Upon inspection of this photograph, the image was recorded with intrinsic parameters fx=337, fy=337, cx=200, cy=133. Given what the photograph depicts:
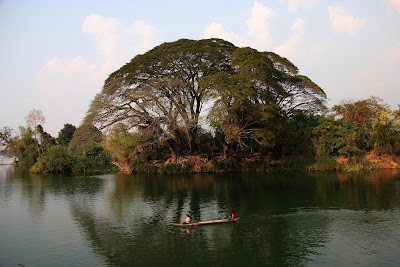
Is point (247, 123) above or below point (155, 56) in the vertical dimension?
below

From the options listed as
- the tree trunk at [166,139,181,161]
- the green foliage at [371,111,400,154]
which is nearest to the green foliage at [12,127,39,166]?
the tree trunk at [166,139,181,161]

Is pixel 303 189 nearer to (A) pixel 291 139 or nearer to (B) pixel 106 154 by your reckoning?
(A) pixel 291 139

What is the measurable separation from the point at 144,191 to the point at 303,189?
1251cm

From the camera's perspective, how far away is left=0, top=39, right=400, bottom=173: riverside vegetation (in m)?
36.0

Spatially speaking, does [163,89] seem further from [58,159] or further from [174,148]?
[58,159]

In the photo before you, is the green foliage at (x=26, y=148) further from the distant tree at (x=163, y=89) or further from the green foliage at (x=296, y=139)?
the green foliage at (x=296, y=139)

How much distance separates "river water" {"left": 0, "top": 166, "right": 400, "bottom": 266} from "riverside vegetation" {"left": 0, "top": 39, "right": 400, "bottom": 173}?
9.71 metres

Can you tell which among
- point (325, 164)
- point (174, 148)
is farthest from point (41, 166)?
point (325, 164)

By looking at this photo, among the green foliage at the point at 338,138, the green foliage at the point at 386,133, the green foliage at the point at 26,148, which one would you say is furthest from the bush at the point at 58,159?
the green foliage at the point at 386,133

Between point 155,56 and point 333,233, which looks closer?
point 333,233

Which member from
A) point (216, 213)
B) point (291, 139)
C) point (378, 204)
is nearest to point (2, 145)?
point (291, 139)

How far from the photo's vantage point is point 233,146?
1671 inches

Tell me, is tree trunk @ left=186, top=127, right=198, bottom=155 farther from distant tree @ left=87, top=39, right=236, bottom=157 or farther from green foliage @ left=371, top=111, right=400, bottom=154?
green foliage @ left=371, top=111, right=400, bottom=154

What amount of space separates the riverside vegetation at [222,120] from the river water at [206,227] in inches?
382
